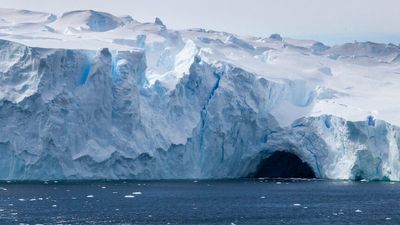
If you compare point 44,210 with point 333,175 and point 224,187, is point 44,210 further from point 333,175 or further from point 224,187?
point 333,175

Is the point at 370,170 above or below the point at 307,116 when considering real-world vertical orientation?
below

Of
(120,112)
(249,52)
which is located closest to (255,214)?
(120,112)

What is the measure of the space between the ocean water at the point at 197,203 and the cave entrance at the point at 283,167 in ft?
11.2

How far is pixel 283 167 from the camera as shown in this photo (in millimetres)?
49812

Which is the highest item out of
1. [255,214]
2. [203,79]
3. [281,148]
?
[203,79]

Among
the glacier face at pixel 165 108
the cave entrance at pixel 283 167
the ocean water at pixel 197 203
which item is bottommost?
the ocean water at pixel 197 203

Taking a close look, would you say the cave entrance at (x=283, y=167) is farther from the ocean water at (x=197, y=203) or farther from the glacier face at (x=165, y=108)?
the ocean water at (x=197, y=203)

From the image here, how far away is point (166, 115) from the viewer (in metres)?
43.4

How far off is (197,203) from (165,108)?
11010 mm

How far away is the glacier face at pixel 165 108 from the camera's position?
39438 millimetres

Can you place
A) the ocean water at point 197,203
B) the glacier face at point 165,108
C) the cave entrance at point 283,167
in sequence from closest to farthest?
1. the ocean water at point 197,203
2. the glacier face at point 165,108
3. the cave entrance at point 283,167

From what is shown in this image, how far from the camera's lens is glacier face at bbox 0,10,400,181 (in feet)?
129

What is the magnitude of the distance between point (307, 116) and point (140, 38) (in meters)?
10.3

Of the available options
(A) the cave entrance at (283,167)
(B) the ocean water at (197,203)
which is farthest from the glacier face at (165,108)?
(A) the cave entrance at (283,167)
